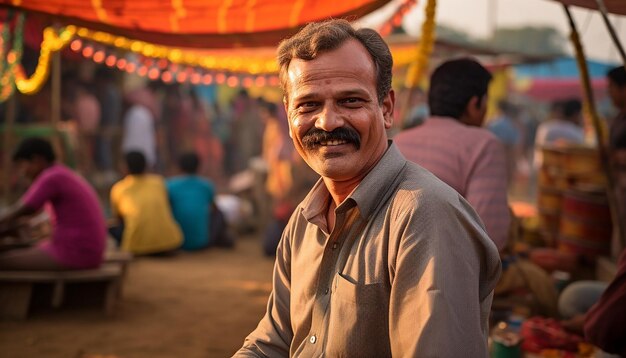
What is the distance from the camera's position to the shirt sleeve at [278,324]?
90.7 inches

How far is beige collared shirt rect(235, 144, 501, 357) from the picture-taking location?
5.58 ft

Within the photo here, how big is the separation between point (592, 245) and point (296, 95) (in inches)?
197

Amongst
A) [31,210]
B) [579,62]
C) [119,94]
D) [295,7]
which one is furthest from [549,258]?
[119,94]

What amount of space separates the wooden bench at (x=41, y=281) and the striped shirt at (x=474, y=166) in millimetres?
3426

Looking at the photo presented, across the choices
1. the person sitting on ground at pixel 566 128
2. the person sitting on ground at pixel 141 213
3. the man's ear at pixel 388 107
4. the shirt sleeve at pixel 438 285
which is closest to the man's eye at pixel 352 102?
the man's ear at pixel 388 107

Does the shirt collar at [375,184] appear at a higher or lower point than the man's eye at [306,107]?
lower

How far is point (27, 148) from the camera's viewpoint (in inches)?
225

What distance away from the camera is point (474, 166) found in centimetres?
331

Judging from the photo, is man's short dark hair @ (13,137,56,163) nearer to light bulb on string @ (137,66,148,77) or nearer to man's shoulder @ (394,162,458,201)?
light bulb on string @ (137,66,148,77)

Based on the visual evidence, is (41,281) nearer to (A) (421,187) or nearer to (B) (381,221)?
(B) (381,221)

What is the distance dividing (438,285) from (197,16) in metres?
4.13

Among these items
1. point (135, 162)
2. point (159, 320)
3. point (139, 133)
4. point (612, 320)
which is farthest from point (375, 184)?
point (139, 133)

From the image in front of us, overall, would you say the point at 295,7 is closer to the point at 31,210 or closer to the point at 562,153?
the point at 31,210

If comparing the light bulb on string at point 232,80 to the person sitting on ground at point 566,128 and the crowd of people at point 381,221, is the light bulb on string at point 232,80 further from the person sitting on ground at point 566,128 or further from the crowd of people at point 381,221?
the crowd of people at point 381,221
